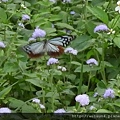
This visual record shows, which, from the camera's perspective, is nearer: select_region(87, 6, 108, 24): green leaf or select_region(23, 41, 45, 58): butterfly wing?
A: select_region(23, 41, 45, 58): butterfly wing

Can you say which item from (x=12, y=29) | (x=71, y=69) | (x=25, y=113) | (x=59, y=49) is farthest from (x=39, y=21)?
(x=25, y=113)

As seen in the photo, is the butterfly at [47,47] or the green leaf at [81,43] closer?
the butterfly at [47,47]

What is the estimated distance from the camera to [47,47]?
294cm

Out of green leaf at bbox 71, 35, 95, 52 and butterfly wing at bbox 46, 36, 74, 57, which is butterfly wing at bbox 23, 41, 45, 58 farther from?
green leaf at bbox 71, 35, 95, 52

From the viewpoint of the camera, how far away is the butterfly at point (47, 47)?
2.94m

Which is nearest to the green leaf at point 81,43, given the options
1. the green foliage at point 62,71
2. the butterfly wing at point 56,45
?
the green foliage at point 62,71

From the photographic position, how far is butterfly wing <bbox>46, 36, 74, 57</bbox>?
2.94 m

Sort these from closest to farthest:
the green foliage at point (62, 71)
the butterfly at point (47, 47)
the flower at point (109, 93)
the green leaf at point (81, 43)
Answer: the flower at point (109, 93) < the green foliage at point (62, 71) < the butterfly at point (47, 47) < the green leaf at point (81, 43)

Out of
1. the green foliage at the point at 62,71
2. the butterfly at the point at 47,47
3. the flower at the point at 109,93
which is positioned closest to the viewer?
the flower at the point at 109,93

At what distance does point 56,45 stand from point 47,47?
71 mm

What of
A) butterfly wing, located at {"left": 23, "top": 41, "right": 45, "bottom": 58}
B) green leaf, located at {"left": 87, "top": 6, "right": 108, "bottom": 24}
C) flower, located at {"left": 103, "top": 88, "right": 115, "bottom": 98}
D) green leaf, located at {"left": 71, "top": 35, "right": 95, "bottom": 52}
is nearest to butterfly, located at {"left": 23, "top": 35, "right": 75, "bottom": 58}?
butterfly wing, located at {"left": 23, "top": 41, "right": 45, "bottom": 58}

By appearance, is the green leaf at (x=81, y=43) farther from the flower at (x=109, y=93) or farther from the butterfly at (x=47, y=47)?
the flower at (x=109, y=93)

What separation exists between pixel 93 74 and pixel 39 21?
0.83 meters

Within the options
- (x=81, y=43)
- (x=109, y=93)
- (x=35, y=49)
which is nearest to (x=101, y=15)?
(x=81, y=43)
